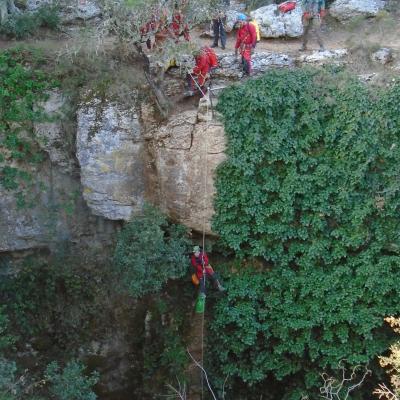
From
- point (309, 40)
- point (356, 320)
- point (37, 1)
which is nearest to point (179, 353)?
point (356, 320)

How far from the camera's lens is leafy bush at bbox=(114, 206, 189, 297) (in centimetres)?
1041

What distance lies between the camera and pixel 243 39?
1135 centimetres

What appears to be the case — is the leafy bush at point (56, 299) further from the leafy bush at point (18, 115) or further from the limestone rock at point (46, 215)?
the leafy bush at point (18, 115)

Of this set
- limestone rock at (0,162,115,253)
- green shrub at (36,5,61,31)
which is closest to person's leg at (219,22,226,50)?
green shrub at (36,5,61,31)

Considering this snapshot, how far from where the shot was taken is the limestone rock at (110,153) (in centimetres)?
1107

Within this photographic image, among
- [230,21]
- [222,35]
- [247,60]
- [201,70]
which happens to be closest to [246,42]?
[247,60]

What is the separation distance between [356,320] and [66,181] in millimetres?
6091

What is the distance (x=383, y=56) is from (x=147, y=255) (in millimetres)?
5965

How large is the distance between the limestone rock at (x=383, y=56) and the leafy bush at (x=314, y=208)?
3.92 feet

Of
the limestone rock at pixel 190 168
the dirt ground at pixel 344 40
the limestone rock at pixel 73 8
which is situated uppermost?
the limestone rock at pixel 73 8

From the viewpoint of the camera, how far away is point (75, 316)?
39.6 feet

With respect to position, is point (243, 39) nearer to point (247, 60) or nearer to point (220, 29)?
point (247, 60)

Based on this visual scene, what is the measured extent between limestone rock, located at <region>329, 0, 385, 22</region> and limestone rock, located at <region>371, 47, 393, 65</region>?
76.3 inches

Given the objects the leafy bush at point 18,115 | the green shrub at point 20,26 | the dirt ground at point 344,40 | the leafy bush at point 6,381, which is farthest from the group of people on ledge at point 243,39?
the leafy bush at point 6,381
